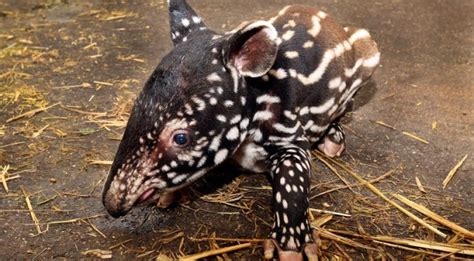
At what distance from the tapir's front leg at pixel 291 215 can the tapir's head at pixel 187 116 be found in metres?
0.33

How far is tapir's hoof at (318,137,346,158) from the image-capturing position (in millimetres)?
3957

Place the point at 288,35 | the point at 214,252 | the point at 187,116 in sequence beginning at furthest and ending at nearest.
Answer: the point at 288,35 → the point at 214,252 → the point at 187,116

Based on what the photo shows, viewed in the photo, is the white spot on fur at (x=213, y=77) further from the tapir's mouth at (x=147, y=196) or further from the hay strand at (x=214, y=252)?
the hay strand at (x=214, y=252)

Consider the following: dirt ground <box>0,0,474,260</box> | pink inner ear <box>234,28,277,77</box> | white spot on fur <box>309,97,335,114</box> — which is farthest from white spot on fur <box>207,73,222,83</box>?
dirt ground <box>0,0,474,260</box>

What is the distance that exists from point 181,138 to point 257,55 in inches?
22.4

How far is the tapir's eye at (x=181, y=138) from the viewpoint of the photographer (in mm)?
2951

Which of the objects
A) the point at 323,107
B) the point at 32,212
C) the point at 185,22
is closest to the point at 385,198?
the point at 323,107

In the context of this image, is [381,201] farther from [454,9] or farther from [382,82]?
[454,9]

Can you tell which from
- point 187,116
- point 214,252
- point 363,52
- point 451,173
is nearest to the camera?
point 187,116

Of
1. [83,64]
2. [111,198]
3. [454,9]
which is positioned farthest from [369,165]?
[454,9]

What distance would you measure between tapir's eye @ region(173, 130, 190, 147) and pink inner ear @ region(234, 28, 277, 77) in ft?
1.45

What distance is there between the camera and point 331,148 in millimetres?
3957

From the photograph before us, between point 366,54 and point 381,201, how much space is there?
99 centimetres

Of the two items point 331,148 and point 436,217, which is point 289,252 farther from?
point 331,148
